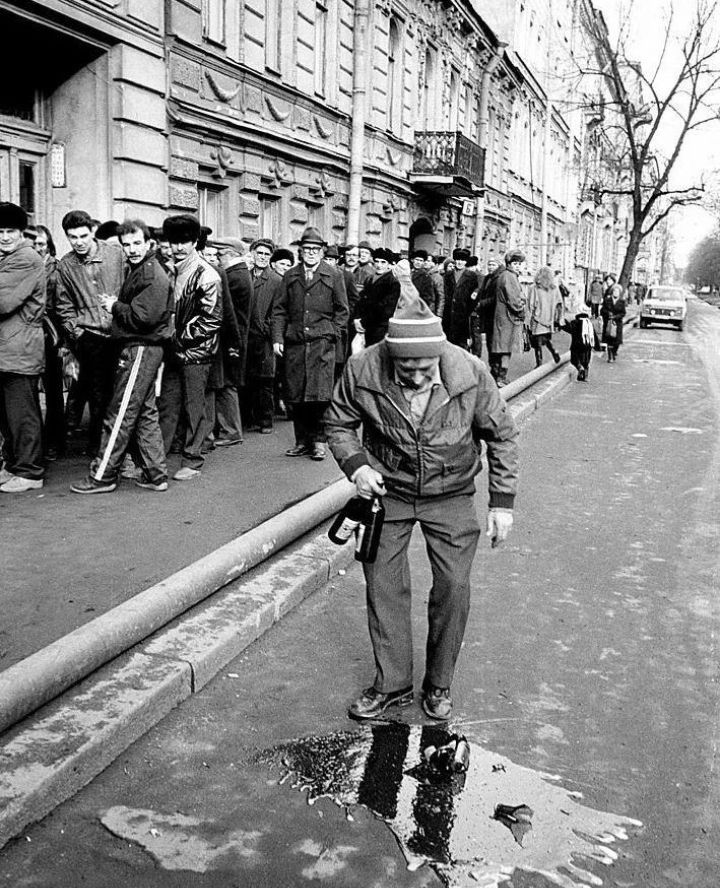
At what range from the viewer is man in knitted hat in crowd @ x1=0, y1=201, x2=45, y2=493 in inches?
279

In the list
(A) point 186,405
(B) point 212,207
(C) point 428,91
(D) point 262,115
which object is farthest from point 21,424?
(C) point 428,91

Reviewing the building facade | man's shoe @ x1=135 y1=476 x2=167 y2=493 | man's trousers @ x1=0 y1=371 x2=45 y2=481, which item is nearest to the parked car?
the building facade

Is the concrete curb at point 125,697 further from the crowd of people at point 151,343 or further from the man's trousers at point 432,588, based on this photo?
the crowd of people at point 151,343

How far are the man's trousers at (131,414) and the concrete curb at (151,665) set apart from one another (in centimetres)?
134

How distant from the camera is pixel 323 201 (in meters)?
19.0

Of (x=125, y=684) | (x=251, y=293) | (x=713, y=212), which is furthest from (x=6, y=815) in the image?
(x=713, y=212)

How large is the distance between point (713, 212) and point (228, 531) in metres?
37.3

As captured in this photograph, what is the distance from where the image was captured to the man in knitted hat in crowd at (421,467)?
13.4ft

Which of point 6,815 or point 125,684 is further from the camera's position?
point 125,684

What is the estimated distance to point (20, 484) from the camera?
24.1 feet

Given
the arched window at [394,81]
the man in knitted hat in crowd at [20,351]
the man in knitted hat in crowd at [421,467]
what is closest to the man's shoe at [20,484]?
the man in knitted hat in crowd at [20,351]

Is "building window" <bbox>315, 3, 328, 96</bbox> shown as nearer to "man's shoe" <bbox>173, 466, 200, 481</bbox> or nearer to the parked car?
"man's shoe" <bbox>173, 466, 200, 481</bbox>

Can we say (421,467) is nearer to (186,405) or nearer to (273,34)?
(186,405)

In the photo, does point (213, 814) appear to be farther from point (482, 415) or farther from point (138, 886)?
point (482, 415)
